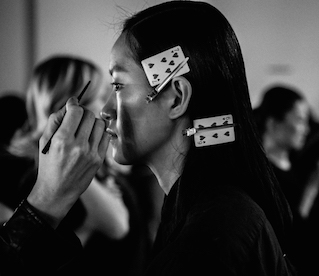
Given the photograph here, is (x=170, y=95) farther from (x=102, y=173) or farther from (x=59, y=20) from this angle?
(x=59, y=20)

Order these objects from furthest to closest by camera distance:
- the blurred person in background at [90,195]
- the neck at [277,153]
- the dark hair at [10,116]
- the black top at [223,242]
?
the neck at [277,153], the dark hair at [10,116], the blurred person in background at [90,195], the black top at [223,242]

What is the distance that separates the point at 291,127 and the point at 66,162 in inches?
72.4

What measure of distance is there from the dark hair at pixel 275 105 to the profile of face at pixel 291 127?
0.08 feet

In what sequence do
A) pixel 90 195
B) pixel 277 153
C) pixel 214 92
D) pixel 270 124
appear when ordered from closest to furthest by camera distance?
pixel 214 92 < pixel 90 195 < pixel 277 153 < pixel 270 124

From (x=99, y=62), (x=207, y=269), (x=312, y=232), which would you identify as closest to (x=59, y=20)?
(x=99, y=62)

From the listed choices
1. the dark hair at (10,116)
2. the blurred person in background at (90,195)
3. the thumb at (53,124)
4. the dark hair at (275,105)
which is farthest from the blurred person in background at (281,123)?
the thumb at (53,124)

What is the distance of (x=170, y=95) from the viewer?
96cm

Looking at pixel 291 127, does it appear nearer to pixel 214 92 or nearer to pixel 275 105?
pixel 275 105

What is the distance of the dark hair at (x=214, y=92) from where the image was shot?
35.9 inches

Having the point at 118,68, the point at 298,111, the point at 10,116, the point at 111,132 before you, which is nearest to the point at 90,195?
the point at 111,132

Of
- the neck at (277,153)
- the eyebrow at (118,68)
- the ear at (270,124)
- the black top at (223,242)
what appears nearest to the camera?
the black top at (223,242)

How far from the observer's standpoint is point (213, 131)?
3.06ft

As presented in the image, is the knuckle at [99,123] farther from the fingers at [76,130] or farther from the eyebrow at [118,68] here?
the eyebrow at [118,68]

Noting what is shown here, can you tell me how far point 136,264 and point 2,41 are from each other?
2.43m
